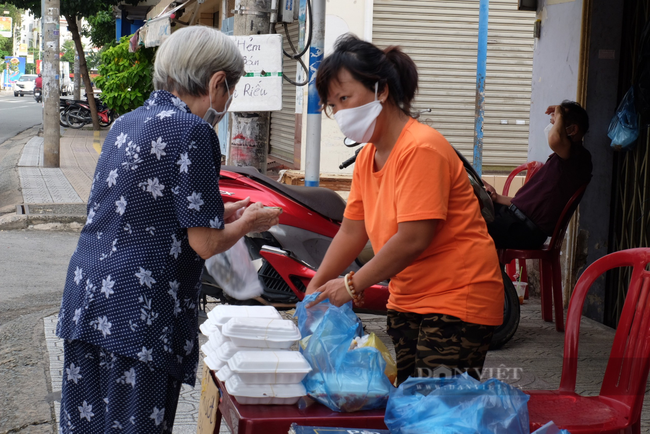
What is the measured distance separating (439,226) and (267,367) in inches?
26.8

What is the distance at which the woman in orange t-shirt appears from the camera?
2129mm

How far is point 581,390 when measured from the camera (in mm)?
4070

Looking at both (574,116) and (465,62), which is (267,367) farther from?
(465,62)

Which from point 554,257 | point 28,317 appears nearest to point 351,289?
point 554,257

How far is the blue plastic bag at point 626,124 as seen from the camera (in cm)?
494

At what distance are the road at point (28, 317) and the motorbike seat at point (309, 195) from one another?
1.67 m

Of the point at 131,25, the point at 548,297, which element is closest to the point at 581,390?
the point at 548,297

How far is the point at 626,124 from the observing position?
4988mm

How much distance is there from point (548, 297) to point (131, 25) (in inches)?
921

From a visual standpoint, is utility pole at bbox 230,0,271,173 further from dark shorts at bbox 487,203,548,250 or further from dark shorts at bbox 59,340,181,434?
dark shorts at bbox 59,340,181,434

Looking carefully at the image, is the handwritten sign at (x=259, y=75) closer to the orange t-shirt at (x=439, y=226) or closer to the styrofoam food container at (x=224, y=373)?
the orange t-shirt at (x=439, y=226)

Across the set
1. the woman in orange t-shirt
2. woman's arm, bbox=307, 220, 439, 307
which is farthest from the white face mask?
woman's arm, bbox=307, 220, 439, 307

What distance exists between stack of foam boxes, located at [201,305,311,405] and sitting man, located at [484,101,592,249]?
305cm

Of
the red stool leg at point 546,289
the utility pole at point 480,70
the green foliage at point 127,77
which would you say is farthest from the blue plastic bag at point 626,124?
the green foliage at point 127,77
